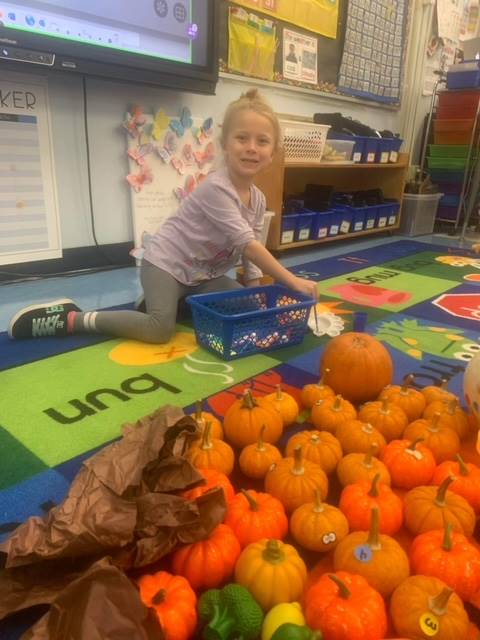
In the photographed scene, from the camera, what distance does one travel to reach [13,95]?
172 centimetres

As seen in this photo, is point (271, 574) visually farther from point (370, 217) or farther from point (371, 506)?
point (370, 217)

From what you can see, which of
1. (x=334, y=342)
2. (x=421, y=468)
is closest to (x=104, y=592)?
(x=421, y=468)

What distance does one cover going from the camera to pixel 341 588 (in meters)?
0.54

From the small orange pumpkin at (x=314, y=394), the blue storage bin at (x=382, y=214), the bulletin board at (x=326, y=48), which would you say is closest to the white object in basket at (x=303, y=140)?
the bulletin board at (x=326, y=48)

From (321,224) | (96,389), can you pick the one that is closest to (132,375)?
(96,389)

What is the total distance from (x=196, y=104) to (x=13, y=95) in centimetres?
81

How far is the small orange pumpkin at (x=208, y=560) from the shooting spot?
614mm

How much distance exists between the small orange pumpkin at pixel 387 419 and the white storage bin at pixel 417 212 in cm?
262

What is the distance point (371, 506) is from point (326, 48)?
2.77 meters

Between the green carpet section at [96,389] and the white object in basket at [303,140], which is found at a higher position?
the white object in basket at [303,140]

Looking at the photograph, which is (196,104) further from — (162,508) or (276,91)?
(162,508)

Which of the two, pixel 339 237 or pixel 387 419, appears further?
pixel 339 237

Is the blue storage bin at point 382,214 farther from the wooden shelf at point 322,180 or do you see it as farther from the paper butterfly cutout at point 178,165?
the paper butterfly cutout at point 178,165

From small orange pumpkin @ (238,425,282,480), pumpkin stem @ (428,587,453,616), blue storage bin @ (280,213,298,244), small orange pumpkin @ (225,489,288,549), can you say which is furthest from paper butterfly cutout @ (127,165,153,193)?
pumpkin stem @ (428,587,453,616)
